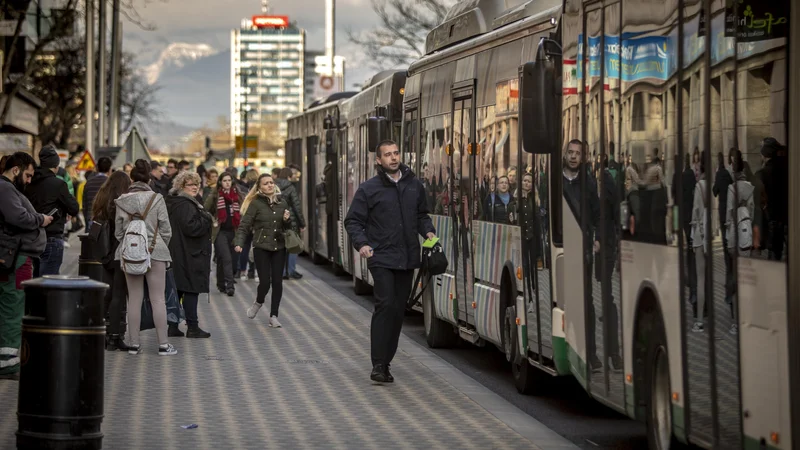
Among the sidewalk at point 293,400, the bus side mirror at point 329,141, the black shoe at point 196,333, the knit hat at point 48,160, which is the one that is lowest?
the sidewalk at point 293,400

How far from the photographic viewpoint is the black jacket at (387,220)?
12578 millimetres

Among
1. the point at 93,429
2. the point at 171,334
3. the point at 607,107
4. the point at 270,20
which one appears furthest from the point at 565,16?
the point at 270,20

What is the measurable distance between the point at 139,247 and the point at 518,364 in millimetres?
3798

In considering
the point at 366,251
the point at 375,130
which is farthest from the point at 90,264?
the point at 375,130

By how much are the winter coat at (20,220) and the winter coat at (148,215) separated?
1.98 meters

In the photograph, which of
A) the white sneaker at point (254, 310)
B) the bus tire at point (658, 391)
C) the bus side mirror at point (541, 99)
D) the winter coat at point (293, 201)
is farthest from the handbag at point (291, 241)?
the bus tire at point (658, 391)

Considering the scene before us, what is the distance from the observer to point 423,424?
1048 centimetres

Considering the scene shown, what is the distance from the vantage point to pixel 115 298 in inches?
595

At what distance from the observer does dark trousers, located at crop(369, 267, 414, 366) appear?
12.7 m

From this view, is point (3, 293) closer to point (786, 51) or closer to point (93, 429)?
point (93, 429)

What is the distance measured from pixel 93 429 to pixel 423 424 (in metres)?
2.62

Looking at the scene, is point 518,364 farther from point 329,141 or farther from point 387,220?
point 329,141

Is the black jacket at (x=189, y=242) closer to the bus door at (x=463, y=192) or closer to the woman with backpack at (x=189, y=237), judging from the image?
the woman with backpack at (x=189, y=237)

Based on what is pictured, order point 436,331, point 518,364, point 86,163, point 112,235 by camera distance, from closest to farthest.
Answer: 1. point 518,364
2. point 112,235
3. point 436,331
4. point 86,163
